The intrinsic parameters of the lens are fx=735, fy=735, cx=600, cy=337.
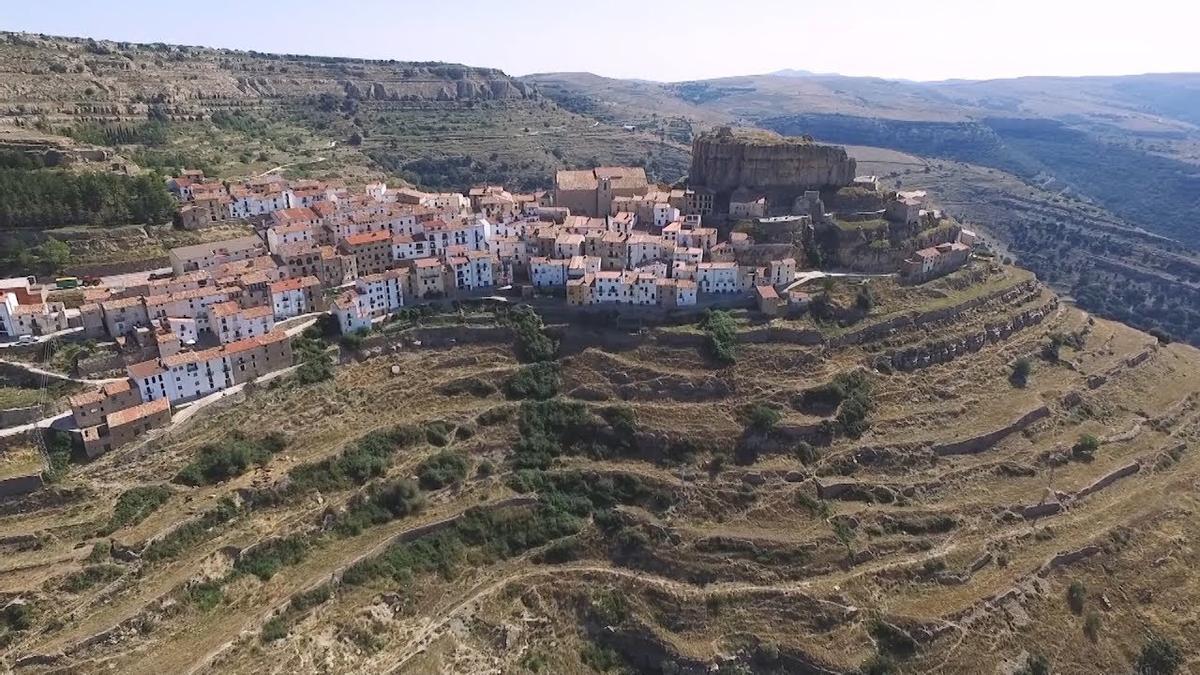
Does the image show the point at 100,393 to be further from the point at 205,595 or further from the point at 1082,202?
the point at 1082,202

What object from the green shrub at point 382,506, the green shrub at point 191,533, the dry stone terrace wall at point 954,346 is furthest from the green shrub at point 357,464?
the dry stone terrace wall at point 954,346

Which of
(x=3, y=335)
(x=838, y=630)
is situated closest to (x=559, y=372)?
(x=838, y=630)

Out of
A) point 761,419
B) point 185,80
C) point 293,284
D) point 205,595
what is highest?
point 185,80

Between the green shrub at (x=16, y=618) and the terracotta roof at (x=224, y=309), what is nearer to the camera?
the green shrub at (x=16, y=618)

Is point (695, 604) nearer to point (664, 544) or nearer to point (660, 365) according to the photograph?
point (664, 544)

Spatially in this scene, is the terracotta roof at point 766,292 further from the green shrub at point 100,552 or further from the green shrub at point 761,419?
the green shrub at point 100,552

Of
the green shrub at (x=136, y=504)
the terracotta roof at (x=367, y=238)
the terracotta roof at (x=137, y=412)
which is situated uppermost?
the terracotta roof at (x=367, y=238)

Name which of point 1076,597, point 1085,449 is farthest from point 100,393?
point 1085,449

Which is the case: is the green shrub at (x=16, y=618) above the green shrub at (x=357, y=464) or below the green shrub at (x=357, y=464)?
below
